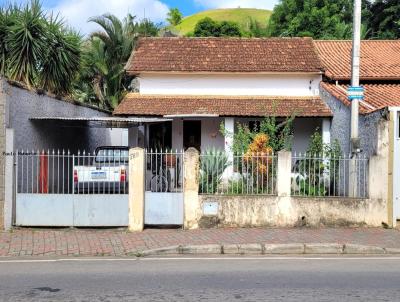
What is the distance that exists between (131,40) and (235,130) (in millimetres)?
12340

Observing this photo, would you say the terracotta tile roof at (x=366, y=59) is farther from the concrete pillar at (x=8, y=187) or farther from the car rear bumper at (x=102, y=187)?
the concrete pillar at (x=8, y=187)

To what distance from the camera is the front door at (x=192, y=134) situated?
19.5m

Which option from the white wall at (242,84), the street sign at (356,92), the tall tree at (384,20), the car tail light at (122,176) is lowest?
the car tail light at (122,176)

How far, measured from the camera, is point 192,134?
19.6 metres

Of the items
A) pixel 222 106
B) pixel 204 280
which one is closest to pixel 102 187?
pixel 204 280

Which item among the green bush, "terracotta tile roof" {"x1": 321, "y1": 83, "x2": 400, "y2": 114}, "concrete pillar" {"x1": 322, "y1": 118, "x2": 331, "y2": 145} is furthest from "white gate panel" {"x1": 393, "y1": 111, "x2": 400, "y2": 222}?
"concrete pillar" {"x1": 322, "y1": 118, "x2": 331, "y2": 145}

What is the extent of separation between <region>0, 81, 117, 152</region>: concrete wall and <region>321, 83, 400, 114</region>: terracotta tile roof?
8.50 m

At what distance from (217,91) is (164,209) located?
8134 millimetres

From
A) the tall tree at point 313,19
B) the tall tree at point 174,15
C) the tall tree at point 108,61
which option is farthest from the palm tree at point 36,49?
the tall tree at point 174,15

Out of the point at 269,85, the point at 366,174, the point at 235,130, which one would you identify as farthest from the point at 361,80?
the point at 366,174

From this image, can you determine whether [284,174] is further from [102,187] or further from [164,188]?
[102,187]

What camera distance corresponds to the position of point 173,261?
9164 millimetres

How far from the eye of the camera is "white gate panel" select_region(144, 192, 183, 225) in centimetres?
1205

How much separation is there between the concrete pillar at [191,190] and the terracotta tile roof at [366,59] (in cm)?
854
